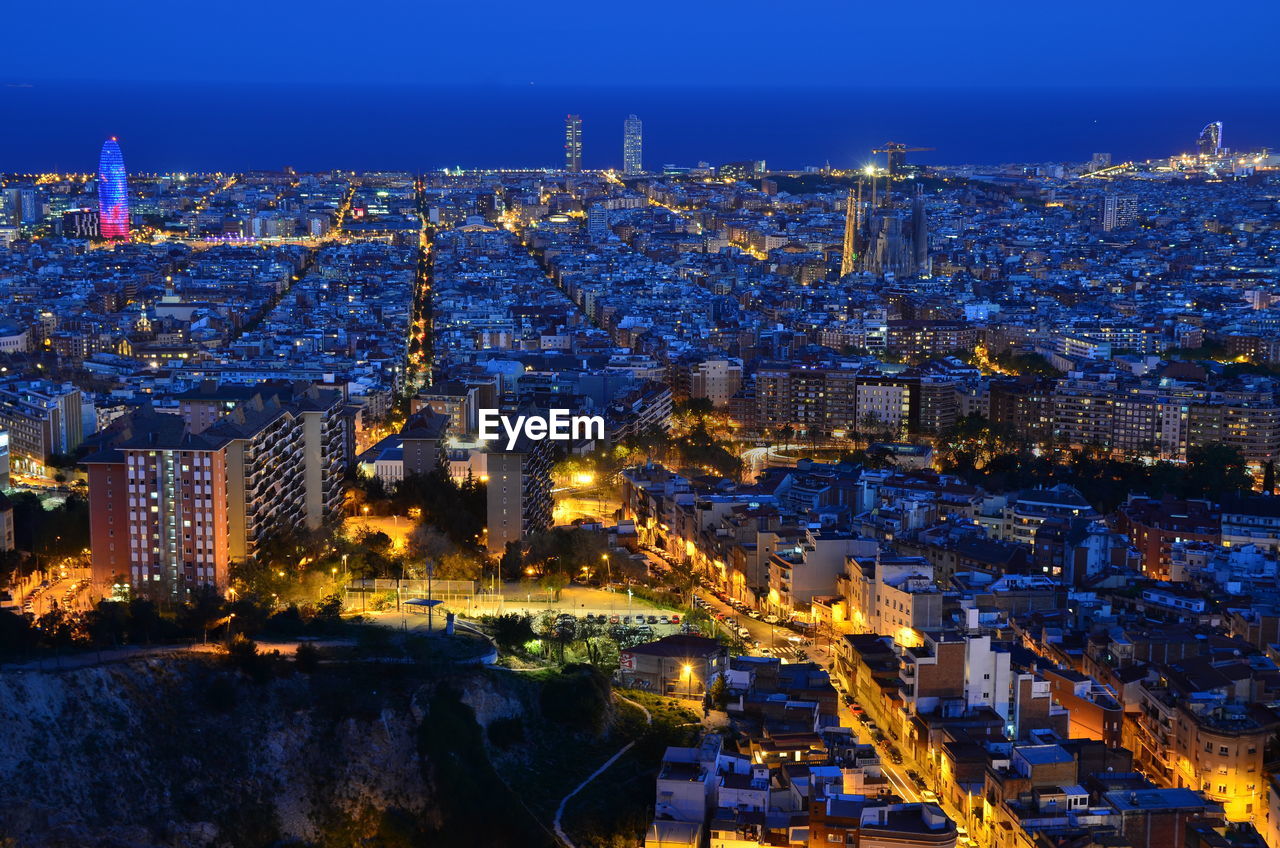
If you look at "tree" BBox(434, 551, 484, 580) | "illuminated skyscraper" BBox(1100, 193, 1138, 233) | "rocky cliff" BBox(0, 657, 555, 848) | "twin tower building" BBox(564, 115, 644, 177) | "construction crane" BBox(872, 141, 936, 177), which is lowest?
"rocky cliff" BBox(0, 657, 555, 848)

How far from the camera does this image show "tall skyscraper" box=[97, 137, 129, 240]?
3931 cm

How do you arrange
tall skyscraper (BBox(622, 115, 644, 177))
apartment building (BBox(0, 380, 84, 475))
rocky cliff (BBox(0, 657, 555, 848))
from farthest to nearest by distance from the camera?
tall skyscraper (BBox(622, 115, 644, 177)) → apartment building (BBox(0, 380, 84, 475)) → rocky cliff (BBox(0, 657, 555, 848))

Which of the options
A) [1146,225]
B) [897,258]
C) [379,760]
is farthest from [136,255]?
[379,760]

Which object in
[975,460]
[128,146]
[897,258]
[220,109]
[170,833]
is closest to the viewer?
[170,833]

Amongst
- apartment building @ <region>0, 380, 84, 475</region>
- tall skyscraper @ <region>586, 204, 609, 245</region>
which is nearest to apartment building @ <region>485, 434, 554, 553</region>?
apartment building @ <region>0, 380, 84, 475</region>

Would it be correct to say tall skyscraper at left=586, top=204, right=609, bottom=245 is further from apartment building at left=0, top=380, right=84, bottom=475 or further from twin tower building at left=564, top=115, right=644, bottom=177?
apartment building at left=0, top=380, right=84, bottom=475

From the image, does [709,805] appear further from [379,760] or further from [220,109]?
[220,109]

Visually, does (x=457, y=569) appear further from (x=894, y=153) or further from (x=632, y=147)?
(x=632, y=147)

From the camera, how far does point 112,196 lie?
40219mm

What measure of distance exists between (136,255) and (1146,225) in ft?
72.8

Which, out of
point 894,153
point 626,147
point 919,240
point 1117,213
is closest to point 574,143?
point 626,147

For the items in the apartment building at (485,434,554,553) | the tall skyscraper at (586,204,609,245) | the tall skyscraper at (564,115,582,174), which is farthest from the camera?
the tall skyscraper at (564,115,582,174)

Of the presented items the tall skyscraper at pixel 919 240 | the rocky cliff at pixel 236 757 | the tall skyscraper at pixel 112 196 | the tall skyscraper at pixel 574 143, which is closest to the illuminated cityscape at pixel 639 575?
the rocky cliff at pixel 236 757

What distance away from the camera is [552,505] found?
45.9 ft
